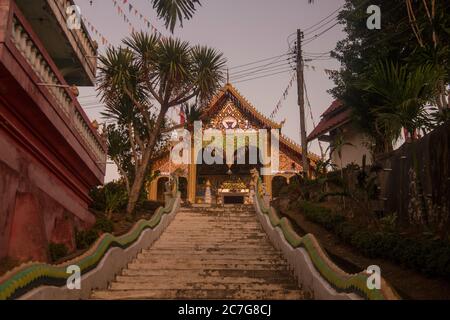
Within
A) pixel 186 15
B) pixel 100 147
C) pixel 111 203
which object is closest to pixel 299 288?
pixel 186 15

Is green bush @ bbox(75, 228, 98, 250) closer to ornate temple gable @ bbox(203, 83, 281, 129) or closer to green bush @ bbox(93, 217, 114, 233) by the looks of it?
green bush @ bbox(93, 217, 114, 233)

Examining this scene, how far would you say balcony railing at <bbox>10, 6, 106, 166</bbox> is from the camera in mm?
6195

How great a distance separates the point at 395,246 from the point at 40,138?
22.1ft

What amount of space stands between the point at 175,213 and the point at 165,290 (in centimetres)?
860

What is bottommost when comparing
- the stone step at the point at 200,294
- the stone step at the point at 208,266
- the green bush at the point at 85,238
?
the stone step at the point at 200,294

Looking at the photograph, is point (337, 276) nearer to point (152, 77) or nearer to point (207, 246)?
point (207, 246)

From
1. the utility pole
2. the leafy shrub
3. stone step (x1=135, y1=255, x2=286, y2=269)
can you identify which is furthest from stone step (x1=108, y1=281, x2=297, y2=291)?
the utility pole

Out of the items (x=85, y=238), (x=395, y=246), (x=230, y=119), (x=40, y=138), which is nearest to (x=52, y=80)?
(x=40, y=138)

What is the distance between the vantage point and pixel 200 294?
19.4ft

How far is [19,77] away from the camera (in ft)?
19.5

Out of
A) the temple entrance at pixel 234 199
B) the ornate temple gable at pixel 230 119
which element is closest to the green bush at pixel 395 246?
the ornate temple gable at pixel 230 119

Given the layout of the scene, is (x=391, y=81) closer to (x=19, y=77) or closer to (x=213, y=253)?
(x=213, y=253)

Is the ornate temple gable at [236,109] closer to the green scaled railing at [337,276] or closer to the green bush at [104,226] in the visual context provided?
the green bush at [104,226]

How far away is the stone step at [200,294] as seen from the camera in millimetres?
5824
